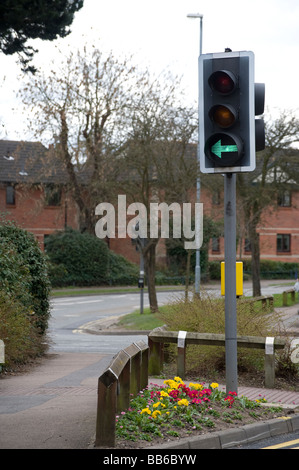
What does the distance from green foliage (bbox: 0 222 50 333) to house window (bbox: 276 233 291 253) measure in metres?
45.8

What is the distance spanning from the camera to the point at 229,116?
7.73 metres

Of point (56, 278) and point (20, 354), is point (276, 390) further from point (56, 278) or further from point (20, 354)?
point (56, 278)

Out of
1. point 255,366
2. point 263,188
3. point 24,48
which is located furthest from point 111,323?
point 255,366

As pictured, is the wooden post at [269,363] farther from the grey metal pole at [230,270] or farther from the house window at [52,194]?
the house window at [52,194]

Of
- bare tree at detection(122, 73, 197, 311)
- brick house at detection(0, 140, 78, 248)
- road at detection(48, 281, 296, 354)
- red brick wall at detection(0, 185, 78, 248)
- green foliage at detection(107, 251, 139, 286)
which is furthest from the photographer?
red brick wall at detection(0, 185, 78, 248)

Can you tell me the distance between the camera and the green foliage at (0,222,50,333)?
529 inches

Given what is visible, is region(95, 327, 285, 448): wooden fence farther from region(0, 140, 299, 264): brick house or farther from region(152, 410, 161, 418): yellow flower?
region(0, 140, 299, 264): brick house

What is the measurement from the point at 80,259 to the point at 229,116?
37.6 metres

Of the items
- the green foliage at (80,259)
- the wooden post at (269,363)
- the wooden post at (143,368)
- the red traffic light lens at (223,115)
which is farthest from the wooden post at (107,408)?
the green foliage at (80,259)

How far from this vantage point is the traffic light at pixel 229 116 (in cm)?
775

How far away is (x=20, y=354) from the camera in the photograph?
13102 mm

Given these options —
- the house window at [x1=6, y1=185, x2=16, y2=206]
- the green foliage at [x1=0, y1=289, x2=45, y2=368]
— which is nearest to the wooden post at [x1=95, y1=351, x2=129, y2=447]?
the green foliage at [x1=0, y1=289, x2=45, y2=368]

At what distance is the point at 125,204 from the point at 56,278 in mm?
18085

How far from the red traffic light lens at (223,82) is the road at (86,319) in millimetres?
5993
